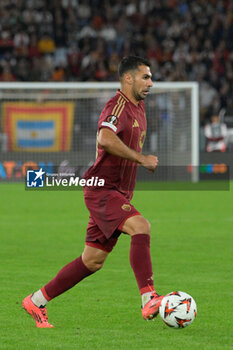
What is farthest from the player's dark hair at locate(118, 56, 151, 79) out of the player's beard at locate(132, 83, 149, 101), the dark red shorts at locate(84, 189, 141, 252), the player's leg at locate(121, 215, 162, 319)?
the player's leg at locate(121, 215, 162, 319)

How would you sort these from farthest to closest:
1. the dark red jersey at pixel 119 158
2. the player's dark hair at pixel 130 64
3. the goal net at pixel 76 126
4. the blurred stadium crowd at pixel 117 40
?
the blurred stadium crowd at pixel 117 40
the goal net at pixel 76 126
the player's dark hair at pixel 130 64
the dark red jersey at pixel 119 158

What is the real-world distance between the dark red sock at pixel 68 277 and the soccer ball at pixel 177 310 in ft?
2.41

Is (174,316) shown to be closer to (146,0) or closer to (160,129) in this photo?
(160,129)

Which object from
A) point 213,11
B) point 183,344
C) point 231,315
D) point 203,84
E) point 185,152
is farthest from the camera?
point 213,11

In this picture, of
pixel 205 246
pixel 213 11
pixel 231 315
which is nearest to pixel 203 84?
pixel 213 11

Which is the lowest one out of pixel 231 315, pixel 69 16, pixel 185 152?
pixel 185 152

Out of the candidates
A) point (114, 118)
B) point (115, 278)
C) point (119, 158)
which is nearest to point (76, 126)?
point (115, 278)

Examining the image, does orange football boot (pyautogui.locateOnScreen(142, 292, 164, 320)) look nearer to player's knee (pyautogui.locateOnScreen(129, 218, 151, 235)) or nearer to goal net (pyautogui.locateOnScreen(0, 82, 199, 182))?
player's knee (pyautogui.locateOnScreen(129, 218, 151, 235))

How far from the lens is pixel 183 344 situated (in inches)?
202

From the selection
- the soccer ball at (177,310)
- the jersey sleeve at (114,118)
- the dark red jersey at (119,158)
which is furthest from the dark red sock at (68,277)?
the jersey sleeve at (114,118)

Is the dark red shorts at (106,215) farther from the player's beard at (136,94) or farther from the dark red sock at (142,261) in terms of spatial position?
the player's beard at (136,94)

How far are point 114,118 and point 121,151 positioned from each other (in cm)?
27

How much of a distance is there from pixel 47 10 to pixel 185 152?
7895mm

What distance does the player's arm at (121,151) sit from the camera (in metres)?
5.43
